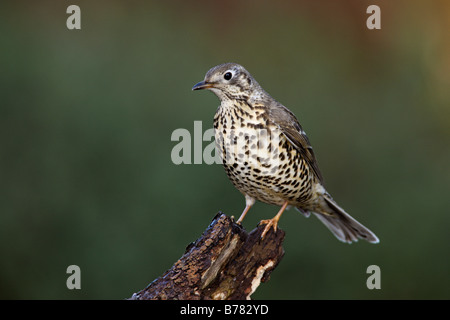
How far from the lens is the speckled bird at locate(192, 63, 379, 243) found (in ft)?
13.4

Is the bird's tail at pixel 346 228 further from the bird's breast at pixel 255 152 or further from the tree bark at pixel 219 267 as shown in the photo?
the tree bark at pixel 219 267

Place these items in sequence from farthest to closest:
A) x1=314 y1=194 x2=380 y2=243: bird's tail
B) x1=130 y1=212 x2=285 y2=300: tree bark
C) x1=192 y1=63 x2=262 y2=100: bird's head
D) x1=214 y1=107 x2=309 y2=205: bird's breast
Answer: x1=314 y1=194 x2=380 y2=243: bird's tail → x1=192 y1=63 x2=262 y2=100: bird's head → x1=214 y1=107 x2=309 y2=205: bird's breast → x1=130 y1=212 x2=285 y2=300: tree bark

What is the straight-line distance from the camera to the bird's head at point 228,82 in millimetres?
4184

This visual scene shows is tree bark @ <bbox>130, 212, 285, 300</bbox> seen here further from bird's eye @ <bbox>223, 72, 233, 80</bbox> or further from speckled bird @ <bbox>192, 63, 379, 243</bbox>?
bird's eye @ <bbox>223, 72, 233, 80</bbox>

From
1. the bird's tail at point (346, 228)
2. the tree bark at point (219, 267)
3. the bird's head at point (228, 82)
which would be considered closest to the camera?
the tree bark at point (219, 267)

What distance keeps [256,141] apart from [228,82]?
497 millimetres

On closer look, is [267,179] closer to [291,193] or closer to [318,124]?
[291,193]

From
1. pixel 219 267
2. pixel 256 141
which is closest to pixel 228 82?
pixel 256 141

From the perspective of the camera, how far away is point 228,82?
4211mm

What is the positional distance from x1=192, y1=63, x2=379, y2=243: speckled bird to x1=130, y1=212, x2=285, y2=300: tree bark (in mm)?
191

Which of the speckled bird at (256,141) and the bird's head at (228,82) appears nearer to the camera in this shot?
the speckled bird at (256,141)

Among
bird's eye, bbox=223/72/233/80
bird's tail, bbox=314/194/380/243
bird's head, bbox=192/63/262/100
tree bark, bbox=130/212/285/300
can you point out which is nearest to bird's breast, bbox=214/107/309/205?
bird's head, bbox=192/63/262/100

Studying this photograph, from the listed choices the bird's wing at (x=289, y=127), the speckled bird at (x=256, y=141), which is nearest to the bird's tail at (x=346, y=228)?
the speckled bird at (x=256, y=141)

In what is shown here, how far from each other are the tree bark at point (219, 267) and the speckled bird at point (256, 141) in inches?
7.5
